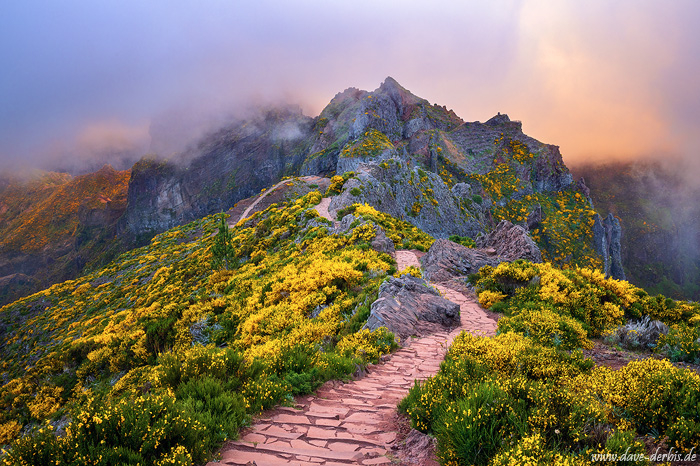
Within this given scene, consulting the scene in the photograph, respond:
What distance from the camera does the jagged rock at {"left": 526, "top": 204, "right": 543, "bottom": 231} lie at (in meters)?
81.1

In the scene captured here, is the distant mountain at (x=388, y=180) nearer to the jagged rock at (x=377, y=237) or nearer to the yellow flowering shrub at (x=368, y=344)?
the jagged rock at (x=377, y=237)

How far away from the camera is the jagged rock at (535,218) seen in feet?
266

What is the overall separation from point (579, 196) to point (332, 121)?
105 meters

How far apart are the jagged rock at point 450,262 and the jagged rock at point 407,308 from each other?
252 inches

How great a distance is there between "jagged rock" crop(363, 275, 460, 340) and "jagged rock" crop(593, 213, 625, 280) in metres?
83.5

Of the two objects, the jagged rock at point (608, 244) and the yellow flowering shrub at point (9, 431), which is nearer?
the yellow flowering shrub at point (9, 431)

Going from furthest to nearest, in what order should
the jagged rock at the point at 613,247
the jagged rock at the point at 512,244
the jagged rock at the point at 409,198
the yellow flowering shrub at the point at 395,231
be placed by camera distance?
the jagged rock at the point at 613,247 → the jagged rock at the point at 409,198 → the yellow flowering shrub at the point at 395,231 → the jagged rock at the point at 512,244

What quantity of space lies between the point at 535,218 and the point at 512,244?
68170 millimetres

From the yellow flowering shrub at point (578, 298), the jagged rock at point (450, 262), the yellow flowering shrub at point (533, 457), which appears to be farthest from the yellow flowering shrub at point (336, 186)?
the yellow flowering shrub at point (533, 457)

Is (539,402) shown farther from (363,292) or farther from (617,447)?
(363,292)

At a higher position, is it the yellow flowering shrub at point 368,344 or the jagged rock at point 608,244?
the jagged rock at point 608,244

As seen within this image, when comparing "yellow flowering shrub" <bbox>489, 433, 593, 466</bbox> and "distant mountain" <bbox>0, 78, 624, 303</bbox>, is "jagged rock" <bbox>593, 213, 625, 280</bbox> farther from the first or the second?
"yellow flowering shrub" <bbox>489, 433, 593, 466</bbox>

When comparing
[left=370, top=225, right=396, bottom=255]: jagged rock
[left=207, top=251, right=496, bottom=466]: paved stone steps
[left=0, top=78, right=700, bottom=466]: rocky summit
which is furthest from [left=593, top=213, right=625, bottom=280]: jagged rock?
[left=207, top=251, right=496, bottom=466]: paved stone steps

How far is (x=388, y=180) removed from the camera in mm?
47312
